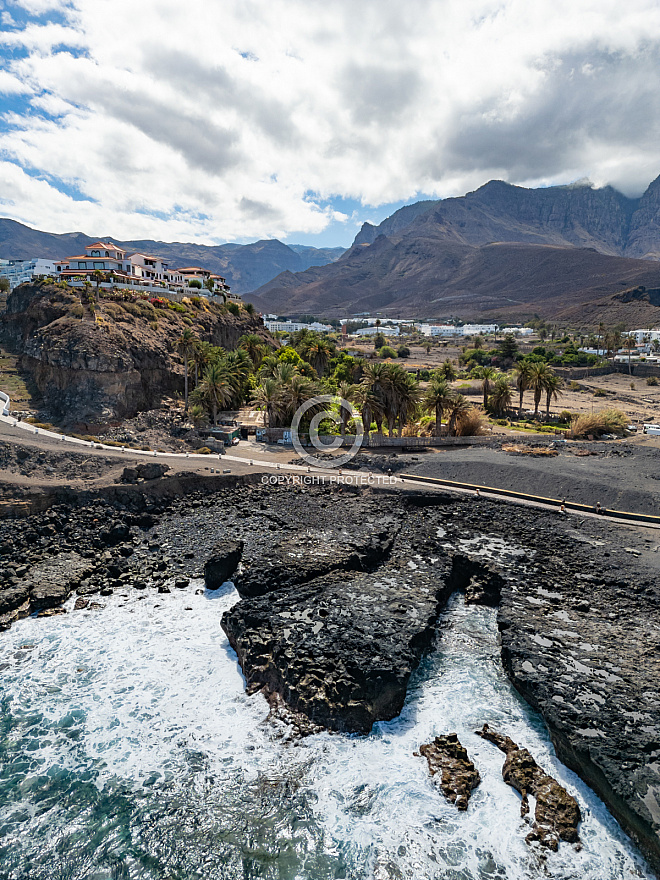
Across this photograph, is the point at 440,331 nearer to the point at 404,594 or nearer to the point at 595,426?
the point at 595,426

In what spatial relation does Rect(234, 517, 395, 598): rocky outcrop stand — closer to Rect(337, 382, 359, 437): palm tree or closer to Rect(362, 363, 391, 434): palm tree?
Rect(362, 363, 391, 434): palm tree

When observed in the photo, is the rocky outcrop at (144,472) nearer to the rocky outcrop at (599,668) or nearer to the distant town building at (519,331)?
the rocky outcrop at (599,668)

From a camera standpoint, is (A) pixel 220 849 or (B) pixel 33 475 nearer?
(A) pixel 220 849

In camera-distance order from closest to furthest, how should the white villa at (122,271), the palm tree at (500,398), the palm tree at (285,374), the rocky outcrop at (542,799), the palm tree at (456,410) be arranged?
the rocky outcrop at (542,799) → the palm tree at (456,410) → the palm tree at (285,374) → the palm tree at (500,398) → the white villa at (122,271)

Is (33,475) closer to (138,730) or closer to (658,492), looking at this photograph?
(138,730)

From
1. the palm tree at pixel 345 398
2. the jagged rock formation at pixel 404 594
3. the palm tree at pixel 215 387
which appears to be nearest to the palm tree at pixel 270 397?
the palm tree at pixel 215 387

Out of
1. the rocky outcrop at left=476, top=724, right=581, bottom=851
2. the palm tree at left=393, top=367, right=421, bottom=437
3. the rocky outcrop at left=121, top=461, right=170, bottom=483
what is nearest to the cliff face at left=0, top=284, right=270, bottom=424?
the rocky outcrop at left=121, top=461, right=170, bottom=483

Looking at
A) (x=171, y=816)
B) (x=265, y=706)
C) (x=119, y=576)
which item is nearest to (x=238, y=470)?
(x=119, y=576)

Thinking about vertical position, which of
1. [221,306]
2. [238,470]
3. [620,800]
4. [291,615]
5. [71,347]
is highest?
[221,306]
